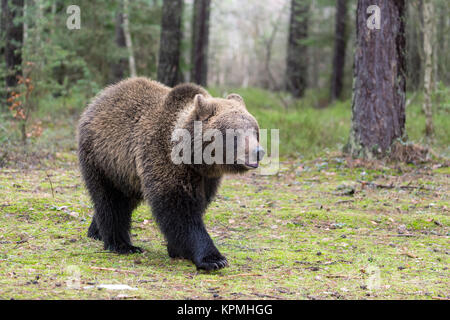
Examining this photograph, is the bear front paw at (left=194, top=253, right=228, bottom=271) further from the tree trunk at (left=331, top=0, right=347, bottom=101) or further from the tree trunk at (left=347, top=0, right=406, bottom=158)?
the tree trunk at (left=331, top=0, right=347, bottom=101)

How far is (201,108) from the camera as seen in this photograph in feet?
16.9

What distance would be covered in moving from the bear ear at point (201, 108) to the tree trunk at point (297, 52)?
19029mm

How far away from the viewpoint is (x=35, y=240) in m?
5.77

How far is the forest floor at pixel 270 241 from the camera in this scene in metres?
4.37

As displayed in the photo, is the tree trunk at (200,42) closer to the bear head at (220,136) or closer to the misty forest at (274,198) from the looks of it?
the misty forest at (274,198)

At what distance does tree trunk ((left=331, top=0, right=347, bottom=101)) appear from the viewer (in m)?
22.5

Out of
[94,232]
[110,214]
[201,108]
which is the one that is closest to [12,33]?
[94,232]

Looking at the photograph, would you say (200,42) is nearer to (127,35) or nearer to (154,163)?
(127,35)

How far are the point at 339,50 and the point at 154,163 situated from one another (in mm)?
19473

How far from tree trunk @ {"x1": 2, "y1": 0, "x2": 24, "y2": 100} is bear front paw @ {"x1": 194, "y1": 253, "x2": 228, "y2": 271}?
10.1 metres

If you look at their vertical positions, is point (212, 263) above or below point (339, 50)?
below

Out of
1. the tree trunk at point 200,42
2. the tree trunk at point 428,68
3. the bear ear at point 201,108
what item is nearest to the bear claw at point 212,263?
the bear ear at point 201,108
